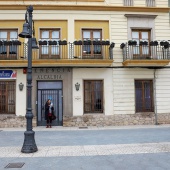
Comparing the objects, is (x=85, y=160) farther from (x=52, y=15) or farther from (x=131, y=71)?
(x=52, y=15)

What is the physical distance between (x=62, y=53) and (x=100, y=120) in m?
4.77

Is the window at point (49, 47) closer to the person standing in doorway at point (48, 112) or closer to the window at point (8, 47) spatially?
the window at point (8, 47)

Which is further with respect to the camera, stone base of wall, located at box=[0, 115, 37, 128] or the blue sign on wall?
the blue sign on wall

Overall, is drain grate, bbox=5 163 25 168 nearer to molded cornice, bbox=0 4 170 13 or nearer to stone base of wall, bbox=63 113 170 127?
stone base of wall, bbox=63 113 170 127

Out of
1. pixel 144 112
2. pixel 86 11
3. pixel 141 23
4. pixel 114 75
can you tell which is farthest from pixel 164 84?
pixel 86 11

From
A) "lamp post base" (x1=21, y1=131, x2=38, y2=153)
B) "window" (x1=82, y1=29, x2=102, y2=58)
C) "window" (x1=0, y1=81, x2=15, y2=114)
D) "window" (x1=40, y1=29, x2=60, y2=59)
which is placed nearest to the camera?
"lamp post base" (x1=21, y1=131, x2=38, y2=153)

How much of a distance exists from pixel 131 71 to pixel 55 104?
208 inches

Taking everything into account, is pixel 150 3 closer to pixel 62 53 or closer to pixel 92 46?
pixel 92 46

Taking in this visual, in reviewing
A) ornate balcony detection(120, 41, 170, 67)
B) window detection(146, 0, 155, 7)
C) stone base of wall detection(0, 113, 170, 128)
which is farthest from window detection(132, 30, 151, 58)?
stone base of wall detection(0, 113, 170, 128)

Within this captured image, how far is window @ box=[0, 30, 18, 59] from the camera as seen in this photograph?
1412 cm

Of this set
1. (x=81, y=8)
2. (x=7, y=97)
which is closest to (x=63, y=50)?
(x=81, y=8)

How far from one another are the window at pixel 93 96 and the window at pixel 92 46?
170 centimetres

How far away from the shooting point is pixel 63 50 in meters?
14.1

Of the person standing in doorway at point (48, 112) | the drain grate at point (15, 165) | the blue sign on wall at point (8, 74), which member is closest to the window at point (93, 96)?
the person standing in doorway at point (48, 112)
